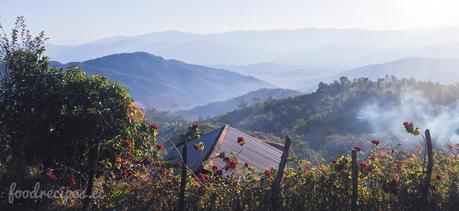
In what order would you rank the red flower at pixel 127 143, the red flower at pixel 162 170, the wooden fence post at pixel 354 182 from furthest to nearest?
the red flower at pixel 127 143, the red flower at pixel 162 170, the wooden fence post at pixel 354 182

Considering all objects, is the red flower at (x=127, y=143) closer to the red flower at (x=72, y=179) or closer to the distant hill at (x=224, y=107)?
the red flower at (x=72, y=179)

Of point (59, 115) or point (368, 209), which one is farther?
point (59, 115)

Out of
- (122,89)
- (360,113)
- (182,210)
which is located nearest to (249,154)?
(122,89)

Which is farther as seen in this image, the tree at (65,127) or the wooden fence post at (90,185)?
the tree at (65,127)

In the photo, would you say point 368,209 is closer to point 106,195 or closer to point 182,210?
point 182,210

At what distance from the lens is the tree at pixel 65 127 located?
6.47 meters

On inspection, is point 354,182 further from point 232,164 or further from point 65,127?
point 65,127

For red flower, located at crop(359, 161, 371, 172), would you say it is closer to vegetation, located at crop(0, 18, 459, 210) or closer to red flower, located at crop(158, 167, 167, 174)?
vegetation, located at crop(0, 18, 459, 210)

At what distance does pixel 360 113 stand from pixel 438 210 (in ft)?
185

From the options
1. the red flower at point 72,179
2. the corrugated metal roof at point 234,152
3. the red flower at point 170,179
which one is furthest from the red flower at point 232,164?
the corrugated metal roof at point 234,152

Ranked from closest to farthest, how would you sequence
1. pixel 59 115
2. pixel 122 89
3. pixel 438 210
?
pixel 438 210, pixel 59 115, pixel 122 89

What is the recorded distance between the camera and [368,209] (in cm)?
535

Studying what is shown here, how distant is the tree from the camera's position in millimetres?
6473

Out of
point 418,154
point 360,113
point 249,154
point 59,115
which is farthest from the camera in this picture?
point 360,113
